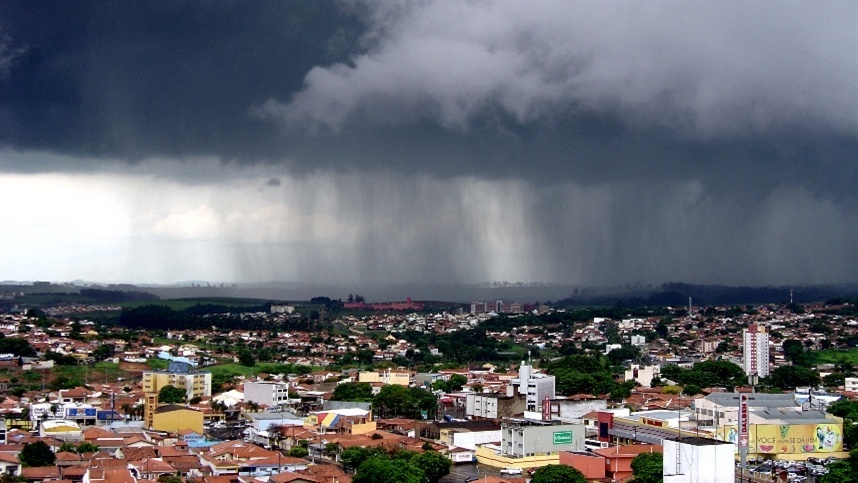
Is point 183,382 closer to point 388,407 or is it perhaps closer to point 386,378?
point 388,407

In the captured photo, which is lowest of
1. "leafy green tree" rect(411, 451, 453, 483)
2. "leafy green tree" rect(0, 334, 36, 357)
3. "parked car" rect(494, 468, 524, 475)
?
"parked car" rect(494, 468, 524, 475)

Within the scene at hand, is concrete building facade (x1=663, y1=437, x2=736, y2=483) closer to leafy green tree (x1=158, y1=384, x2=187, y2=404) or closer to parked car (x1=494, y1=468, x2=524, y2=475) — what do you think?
parked car (x1=494, y1=468, x2=524, y2=475)

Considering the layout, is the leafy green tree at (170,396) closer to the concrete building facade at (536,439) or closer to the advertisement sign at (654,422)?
the concrete building facade at (536,439)

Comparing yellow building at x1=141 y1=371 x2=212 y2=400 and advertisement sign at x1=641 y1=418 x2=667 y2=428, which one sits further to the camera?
yellow building at x1=141 y1=371 x2=212 y2=400

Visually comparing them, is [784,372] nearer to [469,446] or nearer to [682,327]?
[469,446]

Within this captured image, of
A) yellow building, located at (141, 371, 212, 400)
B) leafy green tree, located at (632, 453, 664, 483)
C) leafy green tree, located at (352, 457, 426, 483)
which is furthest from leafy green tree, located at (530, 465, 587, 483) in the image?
yellow building, located at (141, 371, 212, 400)

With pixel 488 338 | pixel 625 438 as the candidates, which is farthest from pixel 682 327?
pixel 625 438
